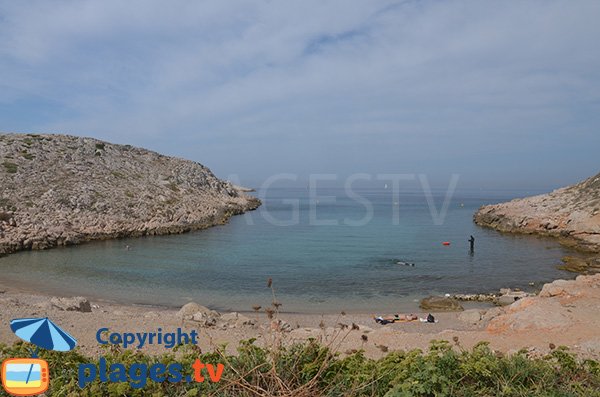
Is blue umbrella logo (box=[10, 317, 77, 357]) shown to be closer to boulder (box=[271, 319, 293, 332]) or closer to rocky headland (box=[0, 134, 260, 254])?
boulder (box=[271, 319, 293, 332])

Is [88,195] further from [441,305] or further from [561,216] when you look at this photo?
[561,216]

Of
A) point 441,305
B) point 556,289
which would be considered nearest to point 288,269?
point 441,305

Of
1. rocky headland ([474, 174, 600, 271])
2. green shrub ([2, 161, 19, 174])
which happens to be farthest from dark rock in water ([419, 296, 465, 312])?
green shrub ([2, 161, 19, 174])

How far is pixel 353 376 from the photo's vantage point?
5207mm

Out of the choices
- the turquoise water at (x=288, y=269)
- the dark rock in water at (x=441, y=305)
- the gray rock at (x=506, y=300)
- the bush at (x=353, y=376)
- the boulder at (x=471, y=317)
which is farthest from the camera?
the turquoise water at (x=288, y=269)

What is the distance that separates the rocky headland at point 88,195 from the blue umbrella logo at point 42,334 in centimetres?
3141

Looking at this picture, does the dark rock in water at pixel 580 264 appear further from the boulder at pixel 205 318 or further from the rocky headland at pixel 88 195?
the rocky headland at pixel 88 195

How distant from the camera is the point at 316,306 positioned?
19.8 metres

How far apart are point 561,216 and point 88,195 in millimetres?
47103

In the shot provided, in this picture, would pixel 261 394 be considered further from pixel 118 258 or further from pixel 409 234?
pixel 409 234

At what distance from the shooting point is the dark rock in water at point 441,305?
752 inches

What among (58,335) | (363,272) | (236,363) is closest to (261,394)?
(236,363)

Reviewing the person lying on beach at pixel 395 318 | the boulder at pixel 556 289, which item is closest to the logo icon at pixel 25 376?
the person lying on beach at pixel 395 318

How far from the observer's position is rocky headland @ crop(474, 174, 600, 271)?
35.3 m
